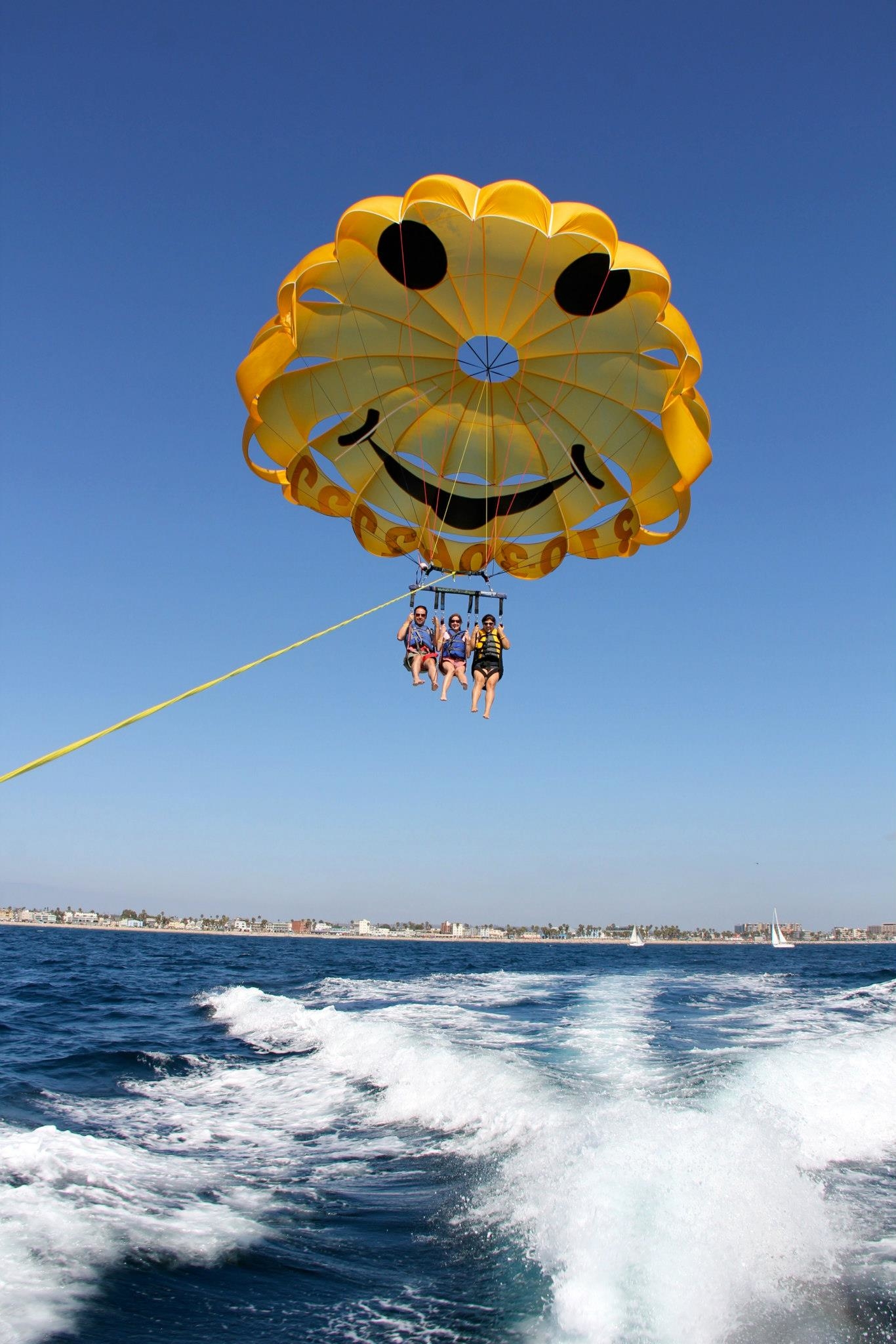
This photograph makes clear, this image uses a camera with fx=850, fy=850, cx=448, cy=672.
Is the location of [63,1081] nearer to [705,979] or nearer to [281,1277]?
[281,1277]

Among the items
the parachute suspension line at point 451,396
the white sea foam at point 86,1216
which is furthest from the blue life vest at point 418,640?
the white sea foam at point 86,1216

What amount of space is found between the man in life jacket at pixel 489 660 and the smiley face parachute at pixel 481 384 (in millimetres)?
1528

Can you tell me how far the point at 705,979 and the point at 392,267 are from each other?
2569cm

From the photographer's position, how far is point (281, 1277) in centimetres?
501

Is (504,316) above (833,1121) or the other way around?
above

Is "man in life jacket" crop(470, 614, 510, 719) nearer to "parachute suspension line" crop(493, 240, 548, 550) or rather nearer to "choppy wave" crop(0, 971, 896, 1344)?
"parachute suspension line" crop(493, 240, 548, 550)

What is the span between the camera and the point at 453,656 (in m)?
10.4

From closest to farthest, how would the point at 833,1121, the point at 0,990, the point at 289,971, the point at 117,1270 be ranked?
the point at 117,1270
the point at 833,1121
the point at 0,990
the point at 289,971

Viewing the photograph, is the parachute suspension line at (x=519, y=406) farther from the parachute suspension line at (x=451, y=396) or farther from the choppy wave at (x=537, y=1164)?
the choppy wave at (x=537, y=1164)

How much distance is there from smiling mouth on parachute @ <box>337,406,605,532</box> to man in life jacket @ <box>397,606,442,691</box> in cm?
180

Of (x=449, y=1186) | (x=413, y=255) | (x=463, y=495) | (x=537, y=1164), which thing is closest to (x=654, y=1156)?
(x=537, y=1164)

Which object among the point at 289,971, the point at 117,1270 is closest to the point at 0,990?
the point at 289,971

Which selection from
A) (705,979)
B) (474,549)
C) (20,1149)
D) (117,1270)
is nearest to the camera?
(117,1270)

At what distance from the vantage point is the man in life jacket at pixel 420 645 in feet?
33.7
